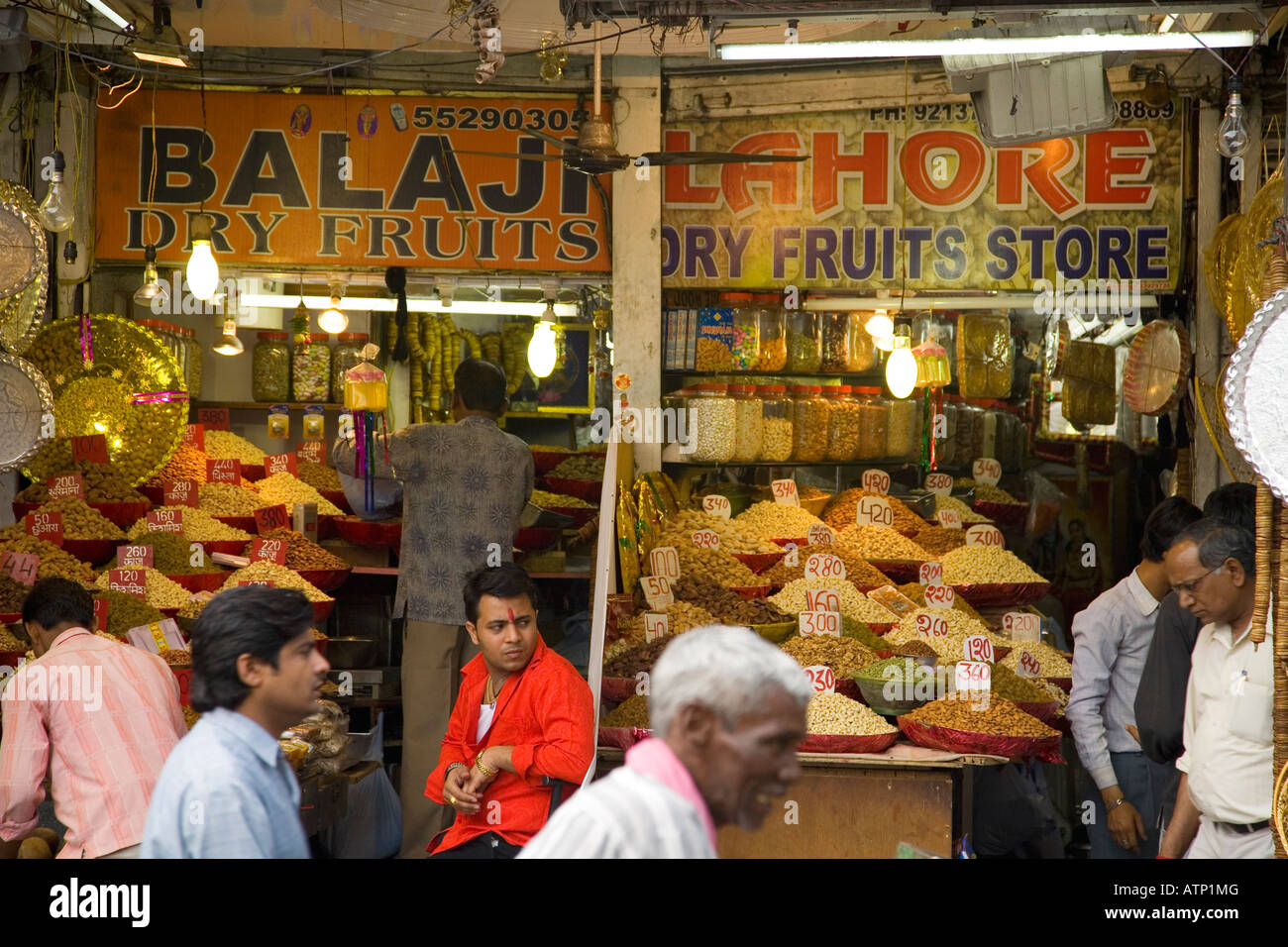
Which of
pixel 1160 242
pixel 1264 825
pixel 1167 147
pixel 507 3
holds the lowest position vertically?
pixel 1264 825

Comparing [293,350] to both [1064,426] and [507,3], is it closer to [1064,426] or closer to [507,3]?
[507,3]

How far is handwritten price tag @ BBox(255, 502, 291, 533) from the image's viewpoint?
5770 millimetres

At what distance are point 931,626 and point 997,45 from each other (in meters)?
2.03

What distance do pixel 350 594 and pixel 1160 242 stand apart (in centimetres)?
411

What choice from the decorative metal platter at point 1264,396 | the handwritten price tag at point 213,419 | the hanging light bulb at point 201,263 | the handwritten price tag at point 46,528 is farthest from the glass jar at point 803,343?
the decorative metal platter at point 1264,396

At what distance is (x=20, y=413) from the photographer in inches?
167

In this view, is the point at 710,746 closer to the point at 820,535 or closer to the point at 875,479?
the point at 820,535

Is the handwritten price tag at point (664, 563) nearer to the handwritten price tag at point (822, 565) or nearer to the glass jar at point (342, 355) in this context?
the handwritten price tag at point (822, 565)

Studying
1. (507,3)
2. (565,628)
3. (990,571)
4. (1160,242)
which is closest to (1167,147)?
(1160,242)

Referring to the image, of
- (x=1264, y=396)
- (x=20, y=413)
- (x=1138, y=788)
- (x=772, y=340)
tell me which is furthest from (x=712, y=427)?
(x=1264, y=396)

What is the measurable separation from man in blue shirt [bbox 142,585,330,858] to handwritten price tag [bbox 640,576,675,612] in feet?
9.26

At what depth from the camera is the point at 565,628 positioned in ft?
19.7

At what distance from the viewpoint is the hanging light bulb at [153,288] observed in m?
5.58

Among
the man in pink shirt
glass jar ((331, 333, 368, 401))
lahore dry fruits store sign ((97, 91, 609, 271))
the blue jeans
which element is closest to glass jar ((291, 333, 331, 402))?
glass jar ((331, 333, 368, 401))
